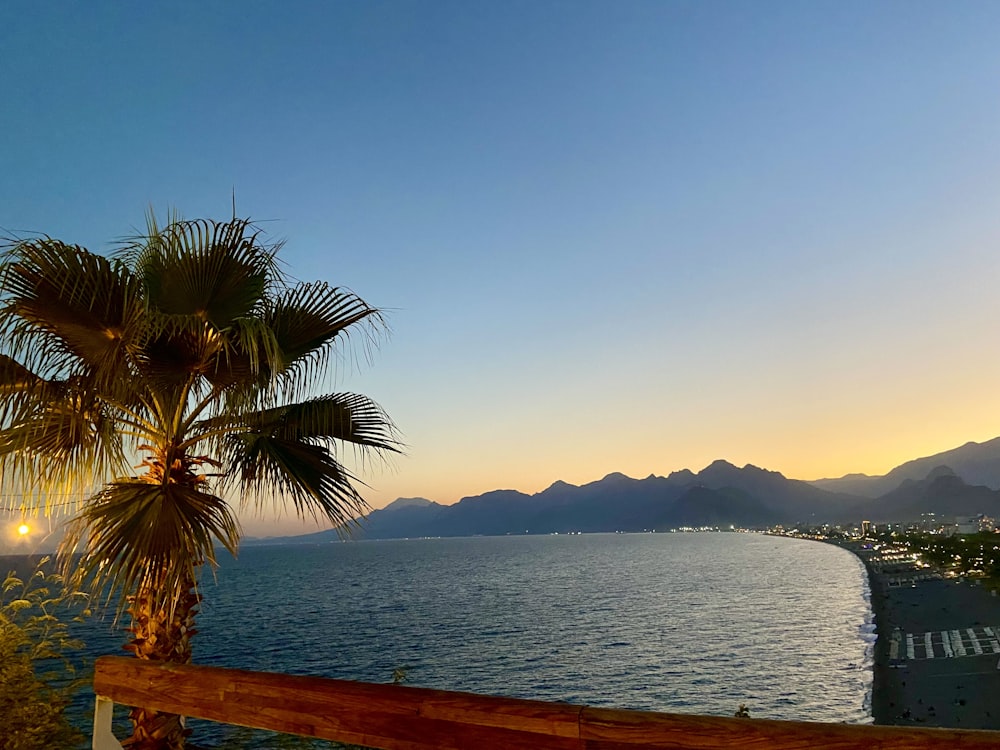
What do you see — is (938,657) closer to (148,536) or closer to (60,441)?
(148,536)

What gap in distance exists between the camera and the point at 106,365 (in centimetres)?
504

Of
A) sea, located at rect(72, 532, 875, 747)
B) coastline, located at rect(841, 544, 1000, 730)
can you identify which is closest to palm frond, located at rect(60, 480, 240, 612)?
A: sea, located at rect(72, 532, 875, 747)

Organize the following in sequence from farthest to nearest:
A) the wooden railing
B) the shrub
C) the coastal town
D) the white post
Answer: the coastal town, the shrub, the white post, the wooden railing

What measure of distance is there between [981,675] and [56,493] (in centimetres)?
5407

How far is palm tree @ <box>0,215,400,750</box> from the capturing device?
15.9 feet

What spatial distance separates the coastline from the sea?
1.63 metres

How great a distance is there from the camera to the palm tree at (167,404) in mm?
4855

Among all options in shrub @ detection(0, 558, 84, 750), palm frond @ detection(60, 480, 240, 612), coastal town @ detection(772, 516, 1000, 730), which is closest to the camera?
palm frond @ detection(60, 480, 240, 612)

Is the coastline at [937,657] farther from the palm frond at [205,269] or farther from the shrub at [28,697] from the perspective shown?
the palm frond at [205,269]

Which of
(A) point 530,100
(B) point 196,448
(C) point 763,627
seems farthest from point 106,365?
(C) point 763,627

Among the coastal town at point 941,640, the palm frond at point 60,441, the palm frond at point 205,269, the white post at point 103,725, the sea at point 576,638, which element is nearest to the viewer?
the white post at point 103,725

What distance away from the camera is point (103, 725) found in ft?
8.98

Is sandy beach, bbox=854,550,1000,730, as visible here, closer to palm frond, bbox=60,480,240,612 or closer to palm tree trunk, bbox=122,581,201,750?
palm tree trunk, bbox=122,581,201,750

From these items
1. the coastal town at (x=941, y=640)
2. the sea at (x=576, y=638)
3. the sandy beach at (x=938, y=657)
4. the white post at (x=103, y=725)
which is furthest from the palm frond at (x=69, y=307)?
the coastal town at (x=941, y=640)
